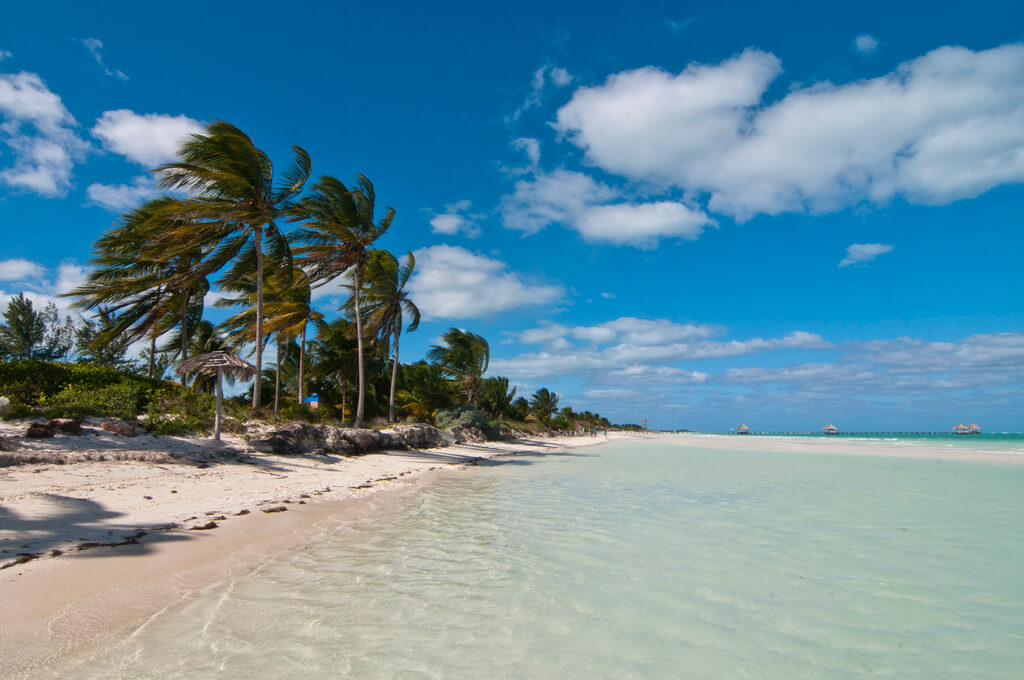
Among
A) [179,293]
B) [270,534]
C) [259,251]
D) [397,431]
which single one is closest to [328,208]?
[259,251]

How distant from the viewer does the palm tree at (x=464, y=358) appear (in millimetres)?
30656

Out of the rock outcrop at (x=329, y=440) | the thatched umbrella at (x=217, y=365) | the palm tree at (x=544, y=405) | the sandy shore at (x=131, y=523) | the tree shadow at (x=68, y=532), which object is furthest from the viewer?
the palm tree at (x=544, y=405)

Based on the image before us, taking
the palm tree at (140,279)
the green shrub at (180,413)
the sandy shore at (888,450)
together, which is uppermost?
the palm tree at (140,279)

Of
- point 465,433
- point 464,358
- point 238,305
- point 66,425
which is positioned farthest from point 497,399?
point 66,425

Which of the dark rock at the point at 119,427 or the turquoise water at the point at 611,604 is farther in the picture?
the dark rock at the point at 119,427

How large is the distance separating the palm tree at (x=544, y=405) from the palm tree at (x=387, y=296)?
31890 mm

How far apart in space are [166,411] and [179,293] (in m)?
7.97

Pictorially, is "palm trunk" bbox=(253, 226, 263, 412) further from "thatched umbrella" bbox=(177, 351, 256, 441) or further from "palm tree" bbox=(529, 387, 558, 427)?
"palm tree" bbox=(529, 387, 558, 427)

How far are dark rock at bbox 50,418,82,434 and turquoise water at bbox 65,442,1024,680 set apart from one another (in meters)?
5.94

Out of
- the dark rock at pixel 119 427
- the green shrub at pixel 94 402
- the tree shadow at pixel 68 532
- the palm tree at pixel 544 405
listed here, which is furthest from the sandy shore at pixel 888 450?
the green shrub at pixel 94 402

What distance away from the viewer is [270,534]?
5039 millimetres

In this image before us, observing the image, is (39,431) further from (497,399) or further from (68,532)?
(497,399)

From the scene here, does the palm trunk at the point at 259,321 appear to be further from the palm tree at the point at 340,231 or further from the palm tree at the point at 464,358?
the palm tree at the point at 464,358

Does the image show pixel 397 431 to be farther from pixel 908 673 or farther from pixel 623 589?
pixel 908 673
